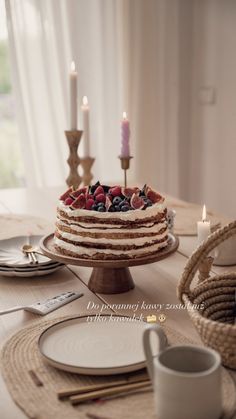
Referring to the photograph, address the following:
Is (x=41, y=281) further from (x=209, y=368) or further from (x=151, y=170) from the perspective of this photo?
(x=151, y=170)

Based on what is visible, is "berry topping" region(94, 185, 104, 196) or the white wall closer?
"berry topping" region(94, 185, 104, 196)

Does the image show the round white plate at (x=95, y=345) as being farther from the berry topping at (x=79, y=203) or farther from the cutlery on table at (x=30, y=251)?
the cutlery on table at (x=30, y=251)

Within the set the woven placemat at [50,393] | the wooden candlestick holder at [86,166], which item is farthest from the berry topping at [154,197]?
the wooden candlestick holder at [86,166]

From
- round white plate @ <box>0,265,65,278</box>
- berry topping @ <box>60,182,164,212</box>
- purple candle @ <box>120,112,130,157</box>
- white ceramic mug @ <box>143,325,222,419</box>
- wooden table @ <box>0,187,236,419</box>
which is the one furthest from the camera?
purple candle @ <box>120,112,130,157</box>

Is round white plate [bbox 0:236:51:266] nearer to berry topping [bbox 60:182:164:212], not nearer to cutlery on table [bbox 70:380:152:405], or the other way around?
berry topping [bbox 60:182:164:212]

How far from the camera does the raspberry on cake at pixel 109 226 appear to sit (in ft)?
4.32

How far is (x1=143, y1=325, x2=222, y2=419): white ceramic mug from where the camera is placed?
789mm

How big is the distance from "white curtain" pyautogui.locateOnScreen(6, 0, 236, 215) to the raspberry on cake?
1929mm

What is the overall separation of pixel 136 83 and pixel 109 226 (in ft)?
7.19

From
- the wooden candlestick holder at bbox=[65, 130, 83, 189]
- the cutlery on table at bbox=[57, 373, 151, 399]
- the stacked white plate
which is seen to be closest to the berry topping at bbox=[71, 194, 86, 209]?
the stacked white plate

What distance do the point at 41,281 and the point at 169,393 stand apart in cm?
74

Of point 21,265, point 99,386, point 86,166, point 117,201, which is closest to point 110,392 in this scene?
point 99,386

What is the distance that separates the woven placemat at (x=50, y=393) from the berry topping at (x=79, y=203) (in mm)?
354

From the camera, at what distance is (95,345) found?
1070mm
